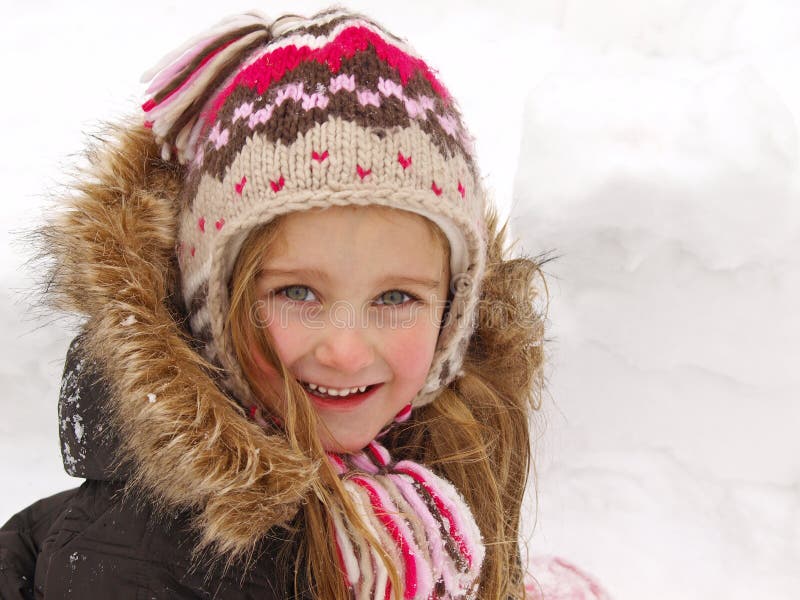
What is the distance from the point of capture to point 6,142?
2447mm

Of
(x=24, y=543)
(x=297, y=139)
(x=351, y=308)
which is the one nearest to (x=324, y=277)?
(x=351, y=308)

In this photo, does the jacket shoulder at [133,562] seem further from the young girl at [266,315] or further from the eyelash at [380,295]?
the eyelash at [380,295]

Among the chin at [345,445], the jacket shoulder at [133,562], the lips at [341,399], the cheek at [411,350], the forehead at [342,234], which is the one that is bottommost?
the jacket shoulder at [133,562]

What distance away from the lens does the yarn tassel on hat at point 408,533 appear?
43.5 inches

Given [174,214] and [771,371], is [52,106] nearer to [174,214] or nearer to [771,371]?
[174,214]

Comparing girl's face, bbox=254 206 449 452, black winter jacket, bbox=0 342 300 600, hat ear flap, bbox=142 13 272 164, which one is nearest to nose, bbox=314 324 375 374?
girl's face, bbox=254 206 449 452

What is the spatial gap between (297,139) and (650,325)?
4.56ft

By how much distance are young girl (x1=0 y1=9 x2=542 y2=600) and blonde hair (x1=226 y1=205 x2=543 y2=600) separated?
13 millimetres

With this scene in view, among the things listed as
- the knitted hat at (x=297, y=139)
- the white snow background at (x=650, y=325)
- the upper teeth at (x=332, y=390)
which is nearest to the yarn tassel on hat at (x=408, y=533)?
the upper teeth at (x=332, y=390)

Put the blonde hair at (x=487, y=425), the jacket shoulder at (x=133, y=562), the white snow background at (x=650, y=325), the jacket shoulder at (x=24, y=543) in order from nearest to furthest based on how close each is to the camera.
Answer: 1. the jacket shoulder at (x=133, y=562)
2. the blonde hair at (x=487, y=425)
3. the jacket shoulder at (x=24, y=543)
4. the white snow background at (x=650, y=325)

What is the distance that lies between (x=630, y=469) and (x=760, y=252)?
2.34 feet

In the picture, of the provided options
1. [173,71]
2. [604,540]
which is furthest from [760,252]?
[173,71]

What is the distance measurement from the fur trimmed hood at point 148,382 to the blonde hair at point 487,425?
0.25ft

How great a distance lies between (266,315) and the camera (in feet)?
3.70
